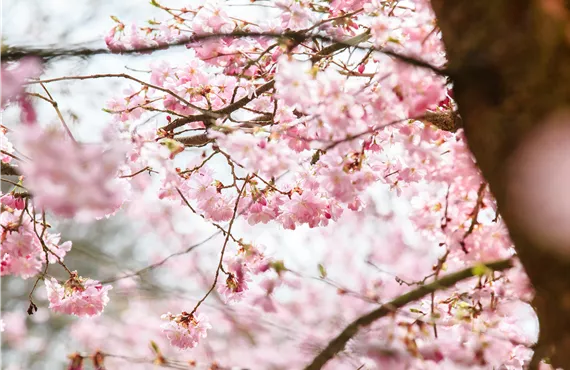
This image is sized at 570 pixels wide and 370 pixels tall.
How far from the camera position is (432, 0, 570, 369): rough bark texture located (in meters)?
0.91

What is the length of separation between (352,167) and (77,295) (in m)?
1.51

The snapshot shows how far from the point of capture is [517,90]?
93 cm

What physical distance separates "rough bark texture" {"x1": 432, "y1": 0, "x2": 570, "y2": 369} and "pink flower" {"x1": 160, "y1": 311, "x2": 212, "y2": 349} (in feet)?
5.93

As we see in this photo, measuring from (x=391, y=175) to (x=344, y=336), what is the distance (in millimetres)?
1487

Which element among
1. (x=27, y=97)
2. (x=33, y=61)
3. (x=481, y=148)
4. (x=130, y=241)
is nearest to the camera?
(x=481, y=148)

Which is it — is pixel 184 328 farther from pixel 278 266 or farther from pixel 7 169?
pixel 278 266

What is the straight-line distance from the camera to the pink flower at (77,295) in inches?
98.1

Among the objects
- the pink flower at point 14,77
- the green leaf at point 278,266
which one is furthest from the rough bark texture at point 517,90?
the pink flower at point 14,77

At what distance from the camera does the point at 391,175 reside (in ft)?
8.55

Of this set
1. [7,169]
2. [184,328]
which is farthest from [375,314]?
[7,169]

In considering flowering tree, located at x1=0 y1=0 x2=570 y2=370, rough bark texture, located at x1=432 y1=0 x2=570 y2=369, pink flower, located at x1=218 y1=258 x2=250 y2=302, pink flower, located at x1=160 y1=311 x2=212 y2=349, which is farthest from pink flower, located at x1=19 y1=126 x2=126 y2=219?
pink flower, located at x1=160 y1=311 x2=212 y2=349

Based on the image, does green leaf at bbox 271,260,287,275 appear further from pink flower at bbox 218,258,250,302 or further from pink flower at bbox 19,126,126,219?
pink flower at bbox 218,258,250,302

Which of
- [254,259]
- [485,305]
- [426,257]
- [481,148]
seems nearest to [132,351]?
[426,257]

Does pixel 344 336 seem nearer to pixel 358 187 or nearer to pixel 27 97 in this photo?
pixel 358 187
